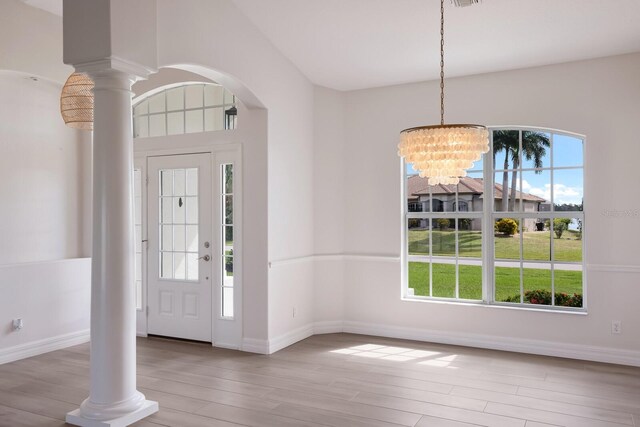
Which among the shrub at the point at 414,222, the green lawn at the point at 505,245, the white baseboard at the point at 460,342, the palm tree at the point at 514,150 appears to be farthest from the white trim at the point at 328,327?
the palm tree at the point at 514,150

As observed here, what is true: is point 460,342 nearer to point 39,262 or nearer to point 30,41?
point 39,262

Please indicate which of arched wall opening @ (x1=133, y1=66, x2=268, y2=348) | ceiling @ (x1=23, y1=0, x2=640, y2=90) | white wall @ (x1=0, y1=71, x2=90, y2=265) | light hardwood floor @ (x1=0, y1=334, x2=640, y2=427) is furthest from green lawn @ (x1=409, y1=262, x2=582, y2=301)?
white wall @ (x1=0, y1=71, x2=90, y2=265)

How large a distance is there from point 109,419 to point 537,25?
461cm

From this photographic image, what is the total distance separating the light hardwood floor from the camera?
344cm

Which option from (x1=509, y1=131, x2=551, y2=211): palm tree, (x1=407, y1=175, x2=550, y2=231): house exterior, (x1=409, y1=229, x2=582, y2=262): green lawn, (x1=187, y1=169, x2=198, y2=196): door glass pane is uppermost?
(x1=509, y1=131, x2=551, y2=211): palm tree

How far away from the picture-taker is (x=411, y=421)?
11.1ft

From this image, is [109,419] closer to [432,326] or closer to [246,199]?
[246,199]

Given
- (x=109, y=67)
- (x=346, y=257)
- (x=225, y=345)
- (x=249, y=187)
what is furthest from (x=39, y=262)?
(x=346, y=257)

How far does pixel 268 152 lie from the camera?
5.05 m

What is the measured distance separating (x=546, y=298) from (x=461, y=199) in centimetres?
137

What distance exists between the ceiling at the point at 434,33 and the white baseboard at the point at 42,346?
3929 mm

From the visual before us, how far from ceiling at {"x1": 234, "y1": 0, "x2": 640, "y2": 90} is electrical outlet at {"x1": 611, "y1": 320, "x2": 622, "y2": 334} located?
2.57 meters

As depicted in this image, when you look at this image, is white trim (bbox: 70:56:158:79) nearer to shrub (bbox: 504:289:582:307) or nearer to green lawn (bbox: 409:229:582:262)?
green lawn (bbox: 409:229:582:262)

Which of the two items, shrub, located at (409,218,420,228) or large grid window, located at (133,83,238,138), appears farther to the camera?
shrub, located at (409,218,420,228)
